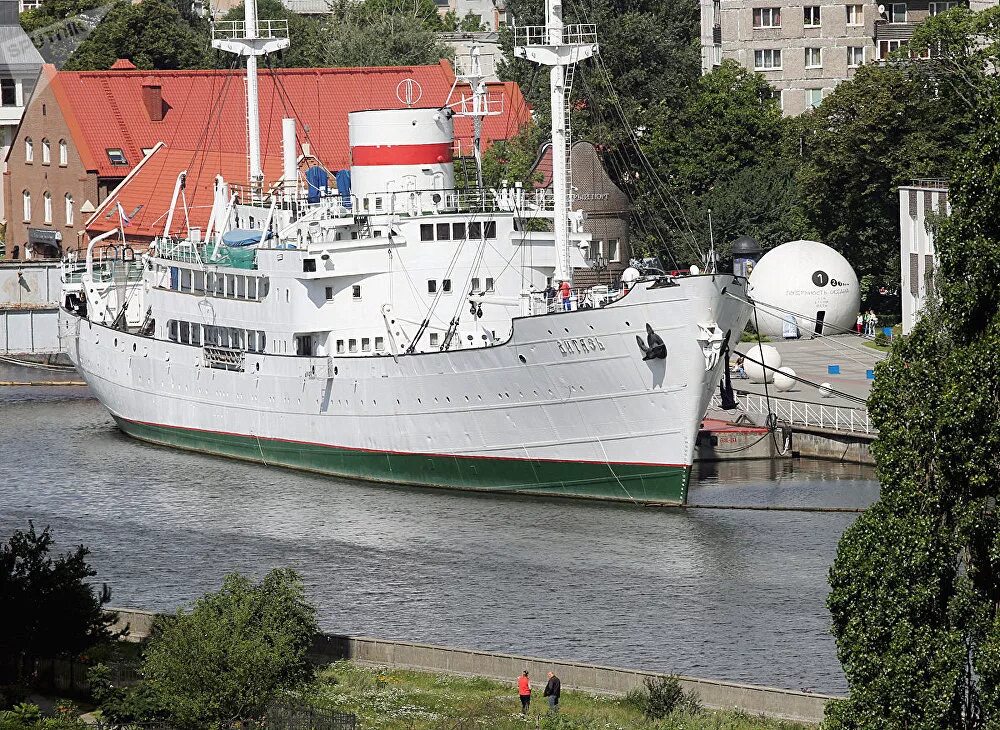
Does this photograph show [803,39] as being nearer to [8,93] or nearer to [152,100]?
[152,100]

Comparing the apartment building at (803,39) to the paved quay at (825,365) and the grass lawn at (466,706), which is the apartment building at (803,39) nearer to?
the paved quay at (825,365)

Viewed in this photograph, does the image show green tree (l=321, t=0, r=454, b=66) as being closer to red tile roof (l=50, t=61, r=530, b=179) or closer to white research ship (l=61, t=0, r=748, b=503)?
red tile roof (l=50, t=61, r=530, b=179)

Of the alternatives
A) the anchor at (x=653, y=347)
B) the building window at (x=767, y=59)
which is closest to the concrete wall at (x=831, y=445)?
the anchor at (x=653, y=347)

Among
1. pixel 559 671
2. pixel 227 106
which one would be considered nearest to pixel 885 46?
pixel 227 106

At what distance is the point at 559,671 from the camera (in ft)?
112

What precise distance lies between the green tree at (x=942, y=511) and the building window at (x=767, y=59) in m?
74.0

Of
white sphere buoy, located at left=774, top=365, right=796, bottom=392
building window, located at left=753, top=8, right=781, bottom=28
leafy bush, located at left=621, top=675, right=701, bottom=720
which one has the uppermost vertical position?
building window, located at left=753, top=8, right=781, bottom=28

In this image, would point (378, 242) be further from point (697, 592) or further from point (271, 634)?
point (271, 634)

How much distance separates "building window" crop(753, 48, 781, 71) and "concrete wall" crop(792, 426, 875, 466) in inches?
1814

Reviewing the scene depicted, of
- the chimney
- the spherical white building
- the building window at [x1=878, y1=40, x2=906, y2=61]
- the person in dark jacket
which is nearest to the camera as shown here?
the person in dark jacket

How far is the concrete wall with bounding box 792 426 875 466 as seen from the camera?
55.9m

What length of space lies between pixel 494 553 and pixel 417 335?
10.8m

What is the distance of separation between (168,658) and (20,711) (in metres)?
3.27

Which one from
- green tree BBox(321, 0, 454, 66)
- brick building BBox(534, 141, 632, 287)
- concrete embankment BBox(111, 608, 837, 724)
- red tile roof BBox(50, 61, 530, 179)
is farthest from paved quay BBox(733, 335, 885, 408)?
green tree BBox(321, 0, 454, 66)
